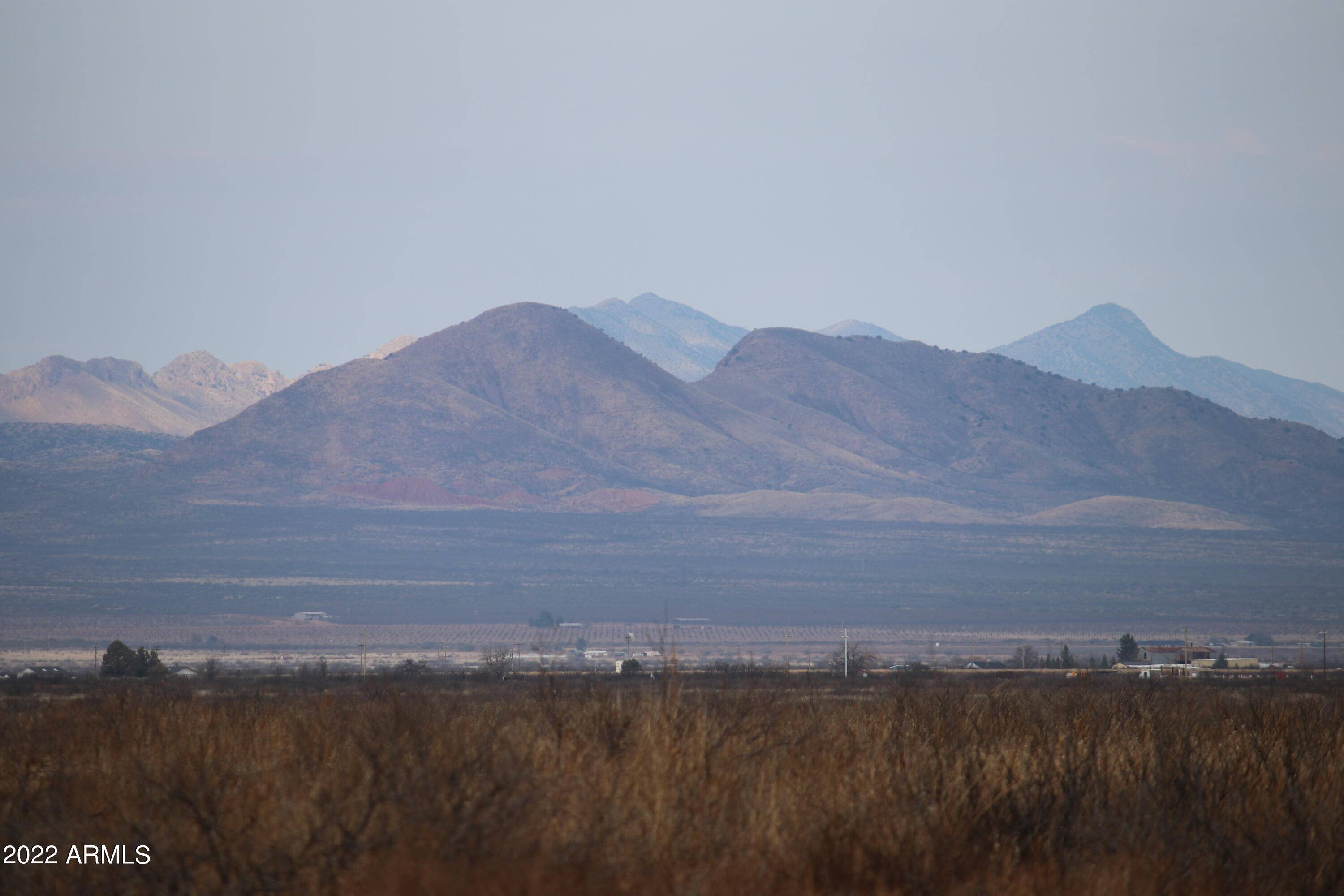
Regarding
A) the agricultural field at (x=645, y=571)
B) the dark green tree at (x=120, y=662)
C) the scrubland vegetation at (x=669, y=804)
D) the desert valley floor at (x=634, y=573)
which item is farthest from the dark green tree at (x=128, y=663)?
the agricultural field at (x=645, y=571)

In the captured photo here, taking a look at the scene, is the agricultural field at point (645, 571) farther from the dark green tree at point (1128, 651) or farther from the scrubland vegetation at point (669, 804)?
the scrubland vegetation at point (669, 804)

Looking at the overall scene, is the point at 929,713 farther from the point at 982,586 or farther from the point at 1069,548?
the point at 1069,548

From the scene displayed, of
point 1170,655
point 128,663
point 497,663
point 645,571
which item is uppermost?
point 645,571

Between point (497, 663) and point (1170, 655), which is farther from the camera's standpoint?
point (1170, 655)

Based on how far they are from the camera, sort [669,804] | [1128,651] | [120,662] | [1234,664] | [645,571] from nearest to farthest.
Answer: [669,804], [120,662], [1234,664], [1128,651], [645,571]

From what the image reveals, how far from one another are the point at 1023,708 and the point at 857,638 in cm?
11223

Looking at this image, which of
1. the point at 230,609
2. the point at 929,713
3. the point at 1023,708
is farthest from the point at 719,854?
the point at 230,609

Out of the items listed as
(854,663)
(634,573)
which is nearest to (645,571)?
(634,573)

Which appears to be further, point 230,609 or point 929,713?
point 230,609

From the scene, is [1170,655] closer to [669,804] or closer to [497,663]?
[497,663]

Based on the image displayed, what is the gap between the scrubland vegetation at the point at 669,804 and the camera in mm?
11812

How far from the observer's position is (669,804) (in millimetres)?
13164

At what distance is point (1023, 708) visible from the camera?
81.6 ft

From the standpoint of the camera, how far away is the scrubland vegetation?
11812mm
